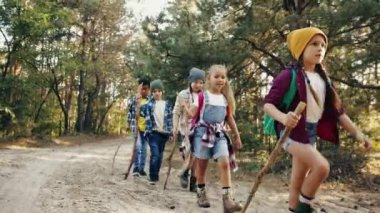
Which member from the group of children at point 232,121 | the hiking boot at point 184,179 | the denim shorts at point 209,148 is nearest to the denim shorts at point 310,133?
the group of children at point 232,121

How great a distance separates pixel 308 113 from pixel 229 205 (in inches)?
71.7

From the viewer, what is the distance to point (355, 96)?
425 inches

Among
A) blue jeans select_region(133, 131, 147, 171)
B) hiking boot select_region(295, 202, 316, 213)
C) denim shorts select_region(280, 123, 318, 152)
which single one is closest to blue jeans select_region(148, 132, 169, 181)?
blue jeans select_region(133, 131, 147, 171)

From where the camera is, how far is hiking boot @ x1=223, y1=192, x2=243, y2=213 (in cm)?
543

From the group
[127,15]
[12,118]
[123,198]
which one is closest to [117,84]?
[127,15]

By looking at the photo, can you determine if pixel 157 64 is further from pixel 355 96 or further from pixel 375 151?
pixel 375 151

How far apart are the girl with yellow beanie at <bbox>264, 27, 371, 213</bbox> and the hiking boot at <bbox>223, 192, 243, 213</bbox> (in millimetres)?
1196

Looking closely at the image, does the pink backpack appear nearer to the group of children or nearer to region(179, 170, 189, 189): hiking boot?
the group of children

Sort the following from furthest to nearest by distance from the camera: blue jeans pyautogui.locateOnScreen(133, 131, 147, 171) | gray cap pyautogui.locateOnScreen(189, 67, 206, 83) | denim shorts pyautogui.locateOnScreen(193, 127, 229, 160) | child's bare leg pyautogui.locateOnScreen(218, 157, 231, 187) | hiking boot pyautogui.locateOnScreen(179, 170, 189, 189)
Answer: blue jeans pyautogui.locateOnScreen(133, 131, 147, 171) → hiking boot pyautogui.locateOnScreen(179, 170, 189, 189) → gray cap pyautogui.locateOnScreen(189, 67, 206, 83) → denim shorts pyautogui.locateOnScreen(193, 127, 229, 160) → child's bare leg pyautogui.locateOnScreen(218, 157, 231, 187)

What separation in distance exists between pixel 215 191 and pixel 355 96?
481 centimetres

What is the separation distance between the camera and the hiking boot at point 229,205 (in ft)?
17.8

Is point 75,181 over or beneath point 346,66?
beneath

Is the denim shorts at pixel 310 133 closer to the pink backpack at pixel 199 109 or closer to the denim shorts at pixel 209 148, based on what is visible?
the denim shorts at pixel 209 148

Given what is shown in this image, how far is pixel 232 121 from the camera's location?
20.5ft
